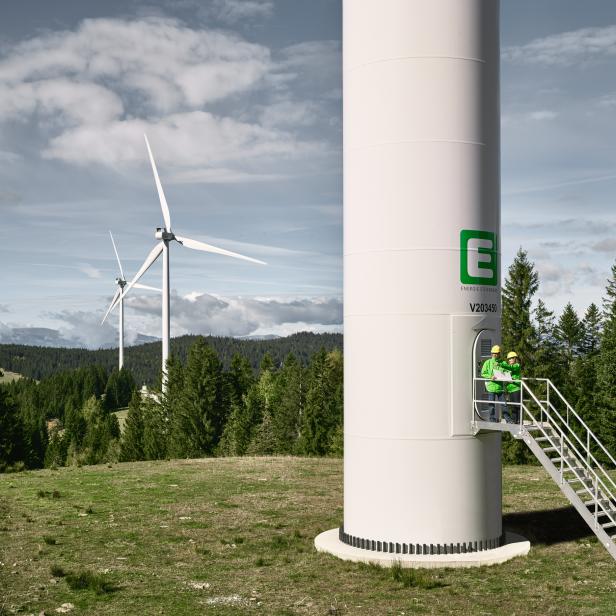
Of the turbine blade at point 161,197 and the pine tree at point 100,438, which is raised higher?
the turbine blade at point 161,197

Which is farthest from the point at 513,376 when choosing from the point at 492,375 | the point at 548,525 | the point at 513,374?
the point at 548,525

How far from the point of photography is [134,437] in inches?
3974

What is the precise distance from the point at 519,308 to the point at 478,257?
164 feet

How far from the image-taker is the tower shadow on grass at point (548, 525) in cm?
2152

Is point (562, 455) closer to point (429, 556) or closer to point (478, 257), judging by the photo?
point (429, 556)

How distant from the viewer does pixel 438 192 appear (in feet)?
62.5

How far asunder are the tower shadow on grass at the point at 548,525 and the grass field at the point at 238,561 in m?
0.04

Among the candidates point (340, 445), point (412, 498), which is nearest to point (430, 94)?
point (412, 498)

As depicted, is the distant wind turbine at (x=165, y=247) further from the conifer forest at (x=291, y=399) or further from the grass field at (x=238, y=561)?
the grass field at (x=238, y=561)

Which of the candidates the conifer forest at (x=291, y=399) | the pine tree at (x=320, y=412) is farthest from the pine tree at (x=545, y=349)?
the pine tree at (x=320, y=412)

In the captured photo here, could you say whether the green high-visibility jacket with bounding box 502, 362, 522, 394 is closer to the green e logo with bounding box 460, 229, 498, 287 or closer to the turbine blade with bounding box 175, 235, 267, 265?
the green e logo with bounding box 460, 229, 498, 287

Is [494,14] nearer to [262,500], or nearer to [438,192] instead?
[438,192]

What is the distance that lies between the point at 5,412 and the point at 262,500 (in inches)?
2317

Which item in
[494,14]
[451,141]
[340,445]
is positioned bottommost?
[340,445]
